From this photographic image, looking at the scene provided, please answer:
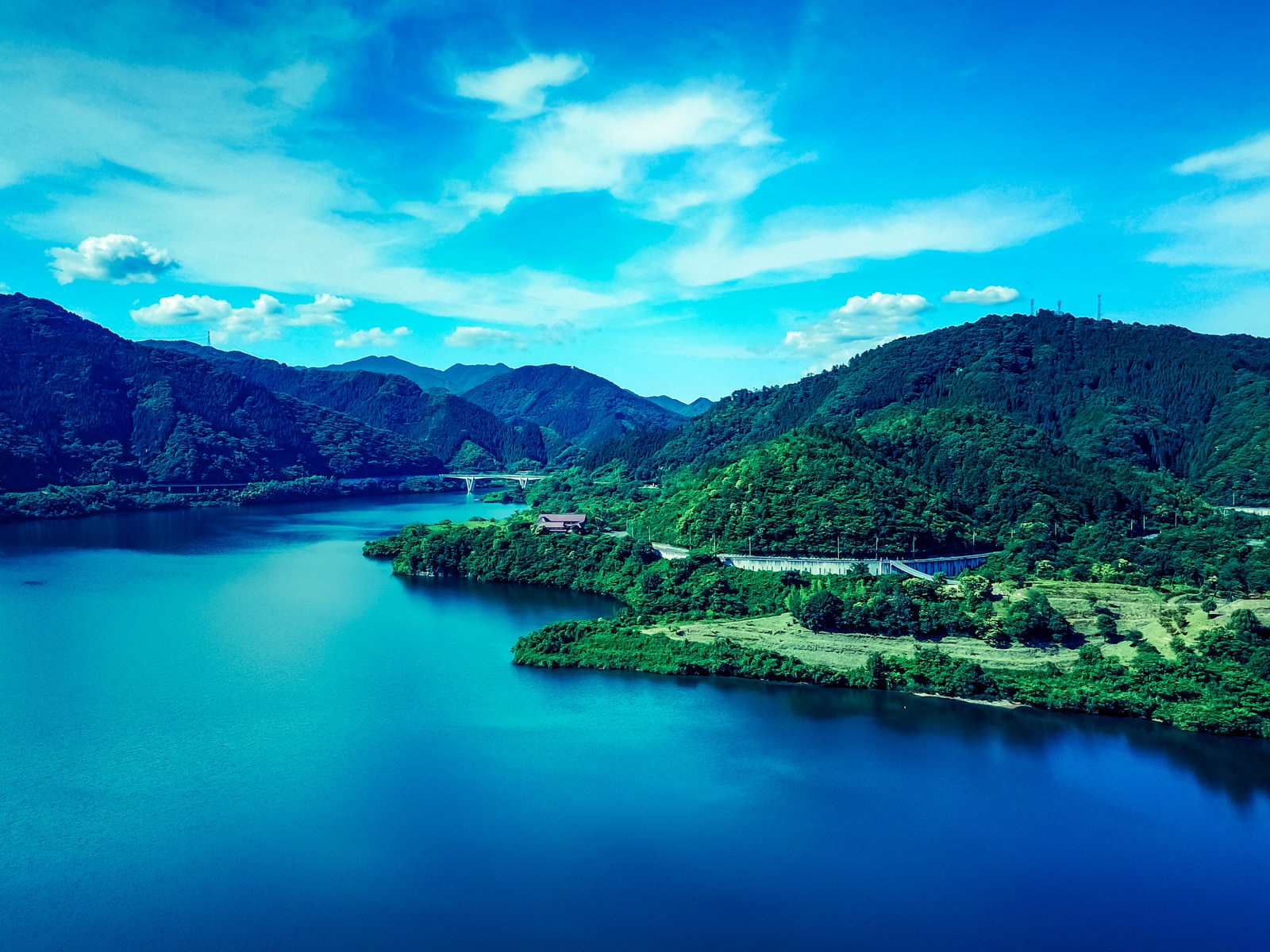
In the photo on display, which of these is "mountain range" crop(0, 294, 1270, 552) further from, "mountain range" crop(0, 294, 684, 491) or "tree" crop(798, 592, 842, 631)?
"tree" crop(798, 592, 842, 631)

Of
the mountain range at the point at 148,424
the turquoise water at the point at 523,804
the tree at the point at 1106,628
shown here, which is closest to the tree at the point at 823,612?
the turquoise water at the point at 523,804

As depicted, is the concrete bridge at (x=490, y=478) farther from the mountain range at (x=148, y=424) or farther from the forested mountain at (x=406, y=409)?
the forested mountain at (x=406, y=409)

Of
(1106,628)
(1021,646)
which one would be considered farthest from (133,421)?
(1106,628)

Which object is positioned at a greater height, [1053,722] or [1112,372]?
[1112,372]

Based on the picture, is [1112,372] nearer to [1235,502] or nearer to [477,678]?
[1235,502]

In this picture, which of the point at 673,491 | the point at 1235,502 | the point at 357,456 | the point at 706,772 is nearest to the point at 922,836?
the point at 706,772

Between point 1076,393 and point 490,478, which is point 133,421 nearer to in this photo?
point 490,478
